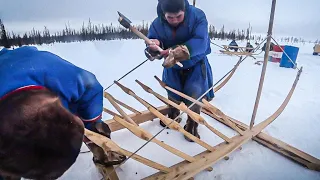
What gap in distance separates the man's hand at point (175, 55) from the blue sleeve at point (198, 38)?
0.28ft

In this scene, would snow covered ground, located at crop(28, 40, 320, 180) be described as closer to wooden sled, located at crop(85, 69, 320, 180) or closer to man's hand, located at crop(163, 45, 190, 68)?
wooden sled, located at crop(85, 69, 320, 180)

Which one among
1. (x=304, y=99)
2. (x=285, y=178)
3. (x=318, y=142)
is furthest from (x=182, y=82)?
(x=304, y=99)

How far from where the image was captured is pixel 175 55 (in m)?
1.54

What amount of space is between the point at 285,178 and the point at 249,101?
1.75m

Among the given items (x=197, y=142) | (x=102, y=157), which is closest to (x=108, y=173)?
(x=102, y=157)

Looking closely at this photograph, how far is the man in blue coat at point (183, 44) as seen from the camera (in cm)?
161

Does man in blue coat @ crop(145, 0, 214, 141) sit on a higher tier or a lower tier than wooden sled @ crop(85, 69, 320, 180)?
higher

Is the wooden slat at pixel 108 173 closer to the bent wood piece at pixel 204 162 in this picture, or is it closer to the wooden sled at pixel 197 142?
the wooden sled at pixel 197 142

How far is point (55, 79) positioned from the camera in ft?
2.53

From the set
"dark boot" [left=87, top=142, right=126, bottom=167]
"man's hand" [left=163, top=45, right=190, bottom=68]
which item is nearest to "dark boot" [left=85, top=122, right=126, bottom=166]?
"dark boot" [left=87, top=142, right=126, bottom=167]

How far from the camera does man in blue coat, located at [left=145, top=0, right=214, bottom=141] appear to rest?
1.61 metres

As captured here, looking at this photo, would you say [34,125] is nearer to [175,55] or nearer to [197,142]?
[197,142]

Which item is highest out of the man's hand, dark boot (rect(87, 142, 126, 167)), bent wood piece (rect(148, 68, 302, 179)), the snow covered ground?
the man's hand

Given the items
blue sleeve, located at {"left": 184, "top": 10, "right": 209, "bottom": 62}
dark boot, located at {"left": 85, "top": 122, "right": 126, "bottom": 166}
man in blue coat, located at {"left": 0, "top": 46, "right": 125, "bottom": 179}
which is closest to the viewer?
man in blue coat, located at {"left": 0, "top": 46, "right": 125, "bottom": 179}
